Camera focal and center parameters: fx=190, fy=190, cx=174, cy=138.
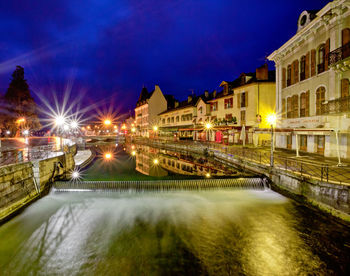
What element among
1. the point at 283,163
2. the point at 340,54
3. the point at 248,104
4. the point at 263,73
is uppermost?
the point at 263,73

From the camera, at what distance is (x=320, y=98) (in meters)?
17.4

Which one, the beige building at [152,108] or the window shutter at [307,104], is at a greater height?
the beige building at [152,108]

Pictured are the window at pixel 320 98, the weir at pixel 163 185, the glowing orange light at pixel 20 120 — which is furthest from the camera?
the glowing orange light at pixel 20 120

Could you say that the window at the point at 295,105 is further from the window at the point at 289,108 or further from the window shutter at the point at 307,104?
the window shutter at the point at 307,104

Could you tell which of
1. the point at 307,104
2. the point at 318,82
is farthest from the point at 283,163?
the point at 318,82

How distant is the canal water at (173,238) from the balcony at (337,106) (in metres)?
8.67

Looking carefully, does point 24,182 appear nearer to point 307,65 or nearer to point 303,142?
point 303,142

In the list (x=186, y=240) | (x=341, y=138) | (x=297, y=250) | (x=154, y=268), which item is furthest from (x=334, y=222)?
(x=341, y=138)

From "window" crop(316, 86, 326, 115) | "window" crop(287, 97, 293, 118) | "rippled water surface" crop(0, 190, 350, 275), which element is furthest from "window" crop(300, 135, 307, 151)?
"rippled water surface" crop(0, 190, 350, 275)

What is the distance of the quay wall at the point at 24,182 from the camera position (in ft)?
32.6

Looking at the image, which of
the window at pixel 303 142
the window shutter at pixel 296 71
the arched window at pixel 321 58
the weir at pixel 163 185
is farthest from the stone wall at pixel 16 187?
the window shutter at pixel 296 71

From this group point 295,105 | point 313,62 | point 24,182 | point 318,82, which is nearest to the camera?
point 24,182

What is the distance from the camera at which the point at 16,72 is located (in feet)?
162

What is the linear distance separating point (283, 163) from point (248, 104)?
1825cm
